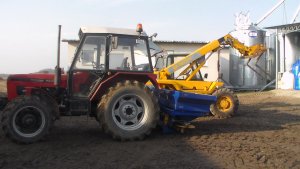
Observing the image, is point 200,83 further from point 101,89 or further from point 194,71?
point 101,89

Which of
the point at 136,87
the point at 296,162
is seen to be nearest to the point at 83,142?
the point at 136,87

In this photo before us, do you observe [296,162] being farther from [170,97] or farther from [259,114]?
[259,114]

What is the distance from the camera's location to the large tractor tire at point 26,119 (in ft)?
22.5

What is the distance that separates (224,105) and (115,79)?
201 inches

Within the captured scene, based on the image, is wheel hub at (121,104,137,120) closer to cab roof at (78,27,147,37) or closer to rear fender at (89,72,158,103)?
rear fender at (89,72,158,103)

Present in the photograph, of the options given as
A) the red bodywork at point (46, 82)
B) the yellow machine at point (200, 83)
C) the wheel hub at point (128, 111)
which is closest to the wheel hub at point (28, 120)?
the red bodywork at point (46, 82)

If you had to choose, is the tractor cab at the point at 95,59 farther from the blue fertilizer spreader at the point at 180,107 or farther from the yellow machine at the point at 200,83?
the yellow machine at the point at 200,83

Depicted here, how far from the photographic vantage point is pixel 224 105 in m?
11.7

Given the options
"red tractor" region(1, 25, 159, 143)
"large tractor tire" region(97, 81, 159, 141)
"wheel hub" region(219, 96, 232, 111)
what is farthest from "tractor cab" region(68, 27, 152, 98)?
"wheel hub" region(219, 96, 232, 111)

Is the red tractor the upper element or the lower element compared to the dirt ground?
upper

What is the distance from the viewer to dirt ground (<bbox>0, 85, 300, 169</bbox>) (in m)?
5.98

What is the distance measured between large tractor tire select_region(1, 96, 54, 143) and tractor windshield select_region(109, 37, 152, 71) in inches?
60.4

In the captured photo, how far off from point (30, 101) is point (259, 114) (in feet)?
25.0

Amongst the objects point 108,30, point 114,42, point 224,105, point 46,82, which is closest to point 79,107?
point 46,82
